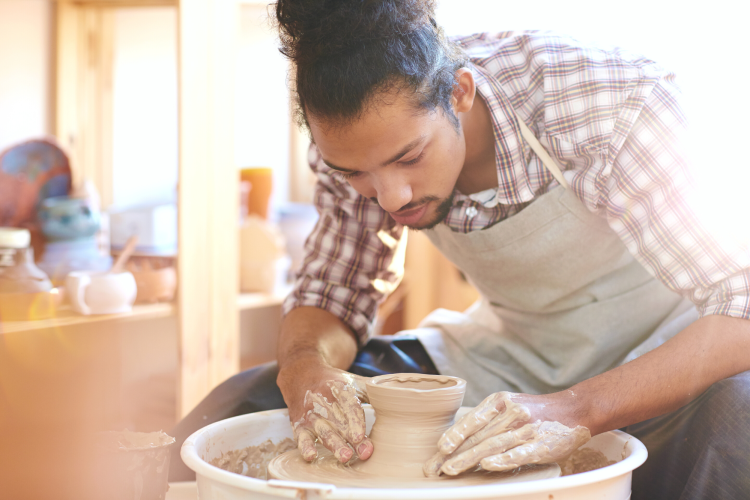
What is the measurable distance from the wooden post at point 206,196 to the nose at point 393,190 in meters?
1.05

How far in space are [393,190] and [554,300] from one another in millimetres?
449

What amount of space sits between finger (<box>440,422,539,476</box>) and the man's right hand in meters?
0.14

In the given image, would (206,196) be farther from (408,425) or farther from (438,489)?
(438,489)

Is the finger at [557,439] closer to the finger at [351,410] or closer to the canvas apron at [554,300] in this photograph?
the finger at [351,410]

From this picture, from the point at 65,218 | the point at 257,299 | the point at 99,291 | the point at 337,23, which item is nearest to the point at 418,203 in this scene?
the point at 337,23

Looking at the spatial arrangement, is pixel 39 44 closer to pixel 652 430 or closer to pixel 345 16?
pixel 345 16

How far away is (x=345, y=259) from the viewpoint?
1424 millimetres

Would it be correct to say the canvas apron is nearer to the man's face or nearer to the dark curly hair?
the man's face

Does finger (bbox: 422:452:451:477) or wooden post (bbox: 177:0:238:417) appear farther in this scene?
wooden post (bbox: 177:0:238:417)

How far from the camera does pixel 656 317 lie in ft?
4.18

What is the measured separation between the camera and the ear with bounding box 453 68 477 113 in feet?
3.61

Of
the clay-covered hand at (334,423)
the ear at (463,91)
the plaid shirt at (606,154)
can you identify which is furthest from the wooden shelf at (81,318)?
the ear at (463,91)

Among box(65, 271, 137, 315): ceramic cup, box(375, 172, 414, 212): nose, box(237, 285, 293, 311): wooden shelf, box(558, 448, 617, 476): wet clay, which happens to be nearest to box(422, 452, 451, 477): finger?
box(558, 448, 617, 476): wet clay

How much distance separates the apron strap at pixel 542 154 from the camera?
1.17 meters
